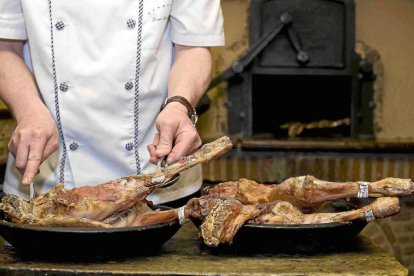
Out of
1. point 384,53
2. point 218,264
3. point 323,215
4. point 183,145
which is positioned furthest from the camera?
point 384,53

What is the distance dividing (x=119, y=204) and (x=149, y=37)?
50 centimetres

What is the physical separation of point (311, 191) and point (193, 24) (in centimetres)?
57

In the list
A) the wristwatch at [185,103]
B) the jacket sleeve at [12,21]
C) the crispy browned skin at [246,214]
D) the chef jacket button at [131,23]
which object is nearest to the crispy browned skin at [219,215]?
the crispy browned skin at [246,214]

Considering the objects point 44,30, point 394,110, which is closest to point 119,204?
point 44,30

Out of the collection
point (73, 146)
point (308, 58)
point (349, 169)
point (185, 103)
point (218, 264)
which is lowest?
point (349, 169)

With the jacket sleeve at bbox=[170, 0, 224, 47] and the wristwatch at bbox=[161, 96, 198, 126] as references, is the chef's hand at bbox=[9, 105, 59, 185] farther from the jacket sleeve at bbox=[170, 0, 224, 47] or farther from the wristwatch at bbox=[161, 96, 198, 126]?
the jacket sleeve at bbox=[170, 0, 224, 47]

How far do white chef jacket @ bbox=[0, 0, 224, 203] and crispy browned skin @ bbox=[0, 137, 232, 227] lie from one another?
0.30 meters

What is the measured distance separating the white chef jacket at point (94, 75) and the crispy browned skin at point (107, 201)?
1.00ft

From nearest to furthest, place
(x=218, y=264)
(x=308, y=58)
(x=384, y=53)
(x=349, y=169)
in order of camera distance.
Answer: (x=218, y=264)
(x=349, y=169)
(x=308, y=58)
(x=384, y=53)

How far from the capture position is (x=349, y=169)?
3.77 metres

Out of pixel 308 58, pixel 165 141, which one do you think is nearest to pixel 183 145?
pixel 165 141

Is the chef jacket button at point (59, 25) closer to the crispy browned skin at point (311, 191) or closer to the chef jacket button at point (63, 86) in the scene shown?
the chef jacket button at point (63, 86)

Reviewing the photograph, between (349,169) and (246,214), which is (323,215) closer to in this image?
(246,214)

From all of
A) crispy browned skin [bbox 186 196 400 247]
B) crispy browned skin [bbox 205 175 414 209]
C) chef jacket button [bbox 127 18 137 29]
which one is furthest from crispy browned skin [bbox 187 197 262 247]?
chef jacket button [bbox 127 18 137 29]
